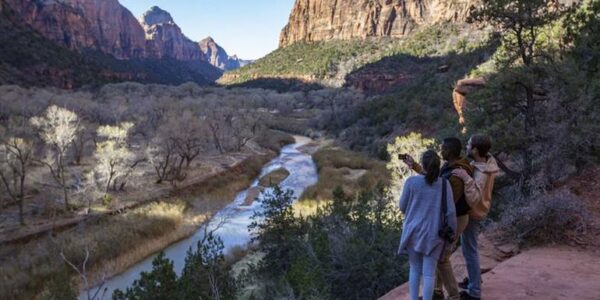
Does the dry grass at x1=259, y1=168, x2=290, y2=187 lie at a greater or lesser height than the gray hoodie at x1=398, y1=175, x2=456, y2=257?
lesser

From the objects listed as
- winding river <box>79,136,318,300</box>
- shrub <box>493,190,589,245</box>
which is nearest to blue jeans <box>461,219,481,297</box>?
shrub <box>493,190,589,245</box>

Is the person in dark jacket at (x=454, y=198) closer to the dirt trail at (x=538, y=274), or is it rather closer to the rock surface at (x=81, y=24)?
the dirt trail at (x=538, y=274)

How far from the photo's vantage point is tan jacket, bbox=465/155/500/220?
4.52m

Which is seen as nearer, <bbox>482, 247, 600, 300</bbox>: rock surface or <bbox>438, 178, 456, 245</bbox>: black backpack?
<bbox>438, 178, 456, 245</bbox>: black backpack

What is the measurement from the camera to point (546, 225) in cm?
756

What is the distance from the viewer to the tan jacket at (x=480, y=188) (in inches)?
178

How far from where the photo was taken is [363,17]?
4988 inches

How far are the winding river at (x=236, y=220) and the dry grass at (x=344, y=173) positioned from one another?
132 cm

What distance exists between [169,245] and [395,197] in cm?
1265

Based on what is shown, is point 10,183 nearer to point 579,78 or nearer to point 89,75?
point 579,78

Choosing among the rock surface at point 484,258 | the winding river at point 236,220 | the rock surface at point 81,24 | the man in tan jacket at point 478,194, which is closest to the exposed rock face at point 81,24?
the rock surface at point 81,24

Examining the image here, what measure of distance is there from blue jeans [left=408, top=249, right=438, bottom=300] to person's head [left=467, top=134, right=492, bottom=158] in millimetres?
1385

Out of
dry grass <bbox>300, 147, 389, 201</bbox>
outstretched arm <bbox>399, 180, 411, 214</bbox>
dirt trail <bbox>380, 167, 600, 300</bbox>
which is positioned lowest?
dry grass <bbox>300, 147, 389, 201</bbox>

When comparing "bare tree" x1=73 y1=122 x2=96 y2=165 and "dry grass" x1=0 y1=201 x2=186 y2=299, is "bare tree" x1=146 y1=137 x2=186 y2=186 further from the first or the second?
"bare tree" x1=73 y1=122 x2=96 y2=165
